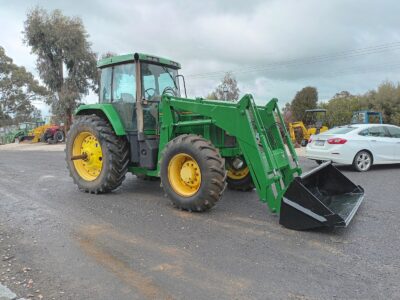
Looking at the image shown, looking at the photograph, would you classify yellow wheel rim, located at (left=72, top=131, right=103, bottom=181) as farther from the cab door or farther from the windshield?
the windshield

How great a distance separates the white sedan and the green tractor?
4977 millimetres

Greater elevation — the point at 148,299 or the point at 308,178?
the point at 308,178

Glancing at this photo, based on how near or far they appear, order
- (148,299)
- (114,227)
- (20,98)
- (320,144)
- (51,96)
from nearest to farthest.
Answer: (148,299) < (114,227) < (320,144) < (51,96) < (20,98)

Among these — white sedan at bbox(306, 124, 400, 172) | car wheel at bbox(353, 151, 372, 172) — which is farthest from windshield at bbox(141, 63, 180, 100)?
car wheel at bbox(353, 151, 372, 172)

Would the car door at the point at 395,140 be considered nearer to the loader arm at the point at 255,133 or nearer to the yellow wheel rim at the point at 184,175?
the loader arm at the point at 255,133

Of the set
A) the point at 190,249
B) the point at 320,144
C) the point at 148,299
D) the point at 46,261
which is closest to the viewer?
the point at 148,299

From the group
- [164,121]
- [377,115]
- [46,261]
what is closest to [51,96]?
[377,115]

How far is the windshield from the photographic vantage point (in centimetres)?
724

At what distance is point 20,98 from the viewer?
46.9 metres

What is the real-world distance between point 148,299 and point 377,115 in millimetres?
22545

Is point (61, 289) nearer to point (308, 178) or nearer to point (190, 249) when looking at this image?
point (190, 249)

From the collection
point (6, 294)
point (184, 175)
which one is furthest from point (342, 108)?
point (6, 294)

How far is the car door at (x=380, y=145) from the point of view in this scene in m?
11.6

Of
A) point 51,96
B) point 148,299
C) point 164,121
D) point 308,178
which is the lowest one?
point 148,299
